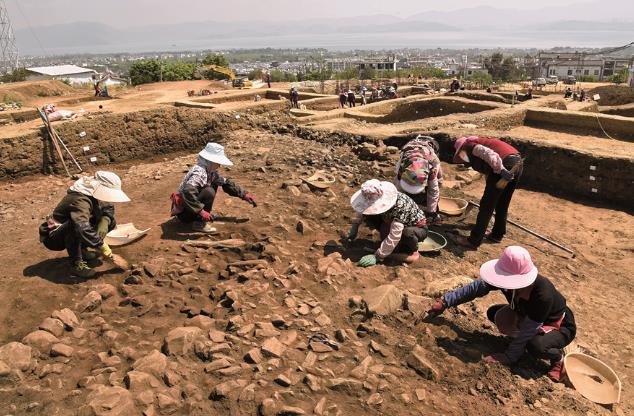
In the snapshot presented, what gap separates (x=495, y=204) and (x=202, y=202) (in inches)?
130

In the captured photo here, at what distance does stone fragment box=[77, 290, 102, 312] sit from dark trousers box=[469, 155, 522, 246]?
3970 millimetres

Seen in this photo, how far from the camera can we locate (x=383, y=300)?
3.56 metres

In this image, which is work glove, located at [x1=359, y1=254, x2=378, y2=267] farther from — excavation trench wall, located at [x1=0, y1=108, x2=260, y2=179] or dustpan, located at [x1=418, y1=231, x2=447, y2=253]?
excavation trench wall, located at [x1=0, y1=108, x2=260, y2=179]

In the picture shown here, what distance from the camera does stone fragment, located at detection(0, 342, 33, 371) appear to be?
8.84ft

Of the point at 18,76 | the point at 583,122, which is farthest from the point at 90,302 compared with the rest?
the point at 18,76

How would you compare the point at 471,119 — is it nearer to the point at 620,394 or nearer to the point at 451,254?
the point at 451,254

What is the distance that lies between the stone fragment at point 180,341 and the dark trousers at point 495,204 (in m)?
3.49

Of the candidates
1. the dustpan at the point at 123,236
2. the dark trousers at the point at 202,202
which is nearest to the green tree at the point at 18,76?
the dustpan at the point at 123,236

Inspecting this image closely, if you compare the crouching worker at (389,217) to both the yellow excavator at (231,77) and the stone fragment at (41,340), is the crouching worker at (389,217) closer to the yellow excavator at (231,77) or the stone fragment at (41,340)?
the stone fragment at (41,340)

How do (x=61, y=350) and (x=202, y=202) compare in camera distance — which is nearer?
(x=61, y=350)

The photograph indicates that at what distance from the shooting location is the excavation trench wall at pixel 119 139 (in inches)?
300

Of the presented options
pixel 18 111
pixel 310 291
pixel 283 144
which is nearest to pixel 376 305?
pixel 310 291

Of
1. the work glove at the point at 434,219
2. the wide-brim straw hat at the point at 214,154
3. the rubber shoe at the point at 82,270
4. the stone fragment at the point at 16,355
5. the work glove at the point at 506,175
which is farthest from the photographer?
the work glove at the point at 434,219

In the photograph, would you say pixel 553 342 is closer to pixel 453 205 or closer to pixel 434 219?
pixel 434 219
